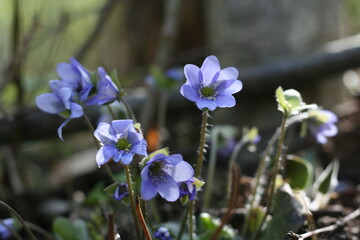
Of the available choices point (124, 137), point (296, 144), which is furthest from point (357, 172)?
point (124, 137)

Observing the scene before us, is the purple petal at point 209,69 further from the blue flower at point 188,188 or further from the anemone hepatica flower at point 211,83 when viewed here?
the blue flower at point 188,188

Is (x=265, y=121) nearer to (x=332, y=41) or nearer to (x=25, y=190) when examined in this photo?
(x=332, y=41)

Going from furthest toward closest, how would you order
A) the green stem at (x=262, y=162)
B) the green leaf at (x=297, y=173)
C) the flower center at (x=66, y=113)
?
the green leaf at (x=297, y=173) → the green stem at (x=262, y=162) → the flower center at (x=66, y=113)

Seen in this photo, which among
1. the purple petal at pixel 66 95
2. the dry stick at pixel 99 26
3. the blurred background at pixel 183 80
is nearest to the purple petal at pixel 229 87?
the purple petal at pixel 66 95

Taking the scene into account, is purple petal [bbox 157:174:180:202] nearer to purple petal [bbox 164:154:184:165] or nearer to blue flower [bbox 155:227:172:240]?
purple petal [bbox 164:154:184:165]

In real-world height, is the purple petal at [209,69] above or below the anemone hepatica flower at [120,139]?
above

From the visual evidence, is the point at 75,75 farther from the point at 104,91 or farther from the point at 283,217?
the point at 283,217

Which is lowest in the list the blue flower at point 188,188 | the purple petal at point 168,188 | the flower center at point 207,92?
the blue flower at point 188,188

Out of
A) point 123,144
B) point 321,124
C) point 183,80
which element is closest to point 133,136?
point 123,144
